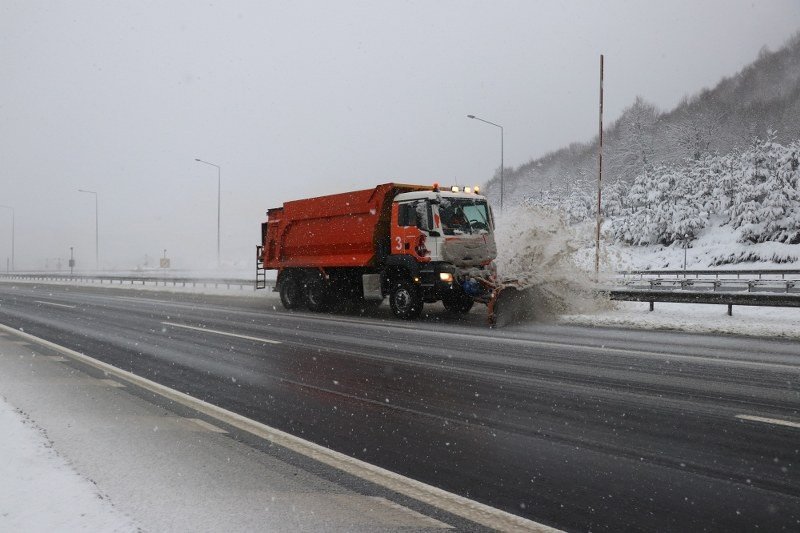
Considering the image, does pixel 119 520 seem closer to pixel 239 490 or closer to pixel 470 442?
pixel 239 490

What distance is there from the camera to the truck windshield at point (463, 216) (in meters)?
16.0

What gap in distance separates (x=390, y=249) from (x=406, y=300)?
147 centimetres

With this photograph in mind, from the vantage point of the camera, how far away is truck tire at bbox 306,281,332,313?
19.3m

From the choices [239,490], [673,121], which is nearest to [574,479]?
[239,490]

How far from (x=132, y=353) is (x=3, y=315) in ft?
35.2

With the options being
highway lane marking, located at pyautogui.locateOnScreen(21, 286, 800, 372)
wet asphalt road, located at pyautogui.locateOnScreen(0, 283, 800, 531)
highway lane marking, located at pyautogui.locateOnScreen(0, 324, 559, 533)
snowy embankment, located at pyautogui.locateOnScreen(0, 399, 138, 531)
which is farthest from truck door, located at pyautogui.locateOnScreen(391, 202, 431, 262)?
snowy embankment, located at pyautogui.locateOnScreen(0, 399, 138, 531)

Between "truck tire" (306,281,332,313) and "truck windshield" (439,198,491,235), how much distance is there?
4.91m

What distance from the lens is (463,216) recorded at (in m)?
16.3

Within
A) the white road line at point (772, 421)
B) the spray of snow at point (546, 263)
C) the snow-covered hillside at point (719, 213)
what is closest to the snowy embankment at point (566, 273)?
the spray of snow at point (546, 263)

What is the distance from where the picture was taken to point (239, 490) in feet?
13.5

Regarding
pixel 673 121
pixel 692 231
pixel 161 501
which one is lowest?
pixel 161 501

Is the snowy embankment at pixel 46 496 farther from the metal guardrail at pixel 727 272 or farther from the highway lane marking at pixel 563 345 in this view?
the metal guardrail at pixel 727 272

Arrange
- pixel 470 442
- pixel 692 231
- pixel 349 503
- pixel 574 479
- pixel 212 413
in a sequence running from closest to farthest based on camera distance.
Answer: pixel 349 503, pixel 574 479, pixel 470 442, pixel 212 413, pixel 692 231

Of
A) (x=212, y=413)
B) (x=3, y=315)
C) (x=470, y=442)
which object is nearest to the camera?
(x=470, y=442)
